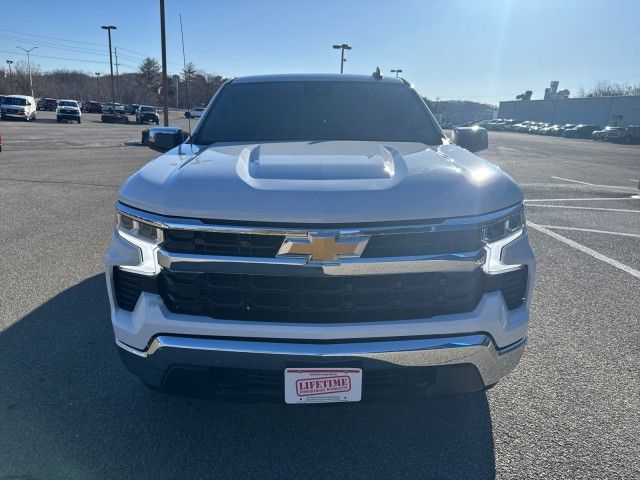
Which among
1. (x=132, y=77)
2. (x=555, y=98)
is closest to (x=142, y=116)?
(x=555, y=98)

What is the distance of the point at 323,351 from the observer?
6.35 feet

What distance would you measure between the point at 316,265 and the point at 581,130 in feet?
206

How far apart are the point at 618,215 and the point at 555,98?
8795 centimetres

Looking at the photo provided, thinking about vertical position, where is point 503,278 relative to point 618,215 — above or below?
above

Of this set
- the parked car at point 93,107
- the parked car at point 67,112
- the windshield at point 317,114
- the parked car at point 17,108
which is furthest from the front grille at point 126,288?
the parked car at point 93,107

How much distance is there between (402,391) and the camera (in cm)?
209

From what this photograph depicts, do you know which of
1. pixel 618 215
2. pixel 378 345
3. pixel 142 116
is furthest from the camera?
pixel 142 116

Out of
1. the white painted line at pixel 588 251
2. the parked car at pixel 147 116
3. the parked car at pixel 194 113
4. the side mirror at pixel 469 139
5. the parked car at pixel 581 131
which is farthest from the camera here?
the parked car at pixel 581 131

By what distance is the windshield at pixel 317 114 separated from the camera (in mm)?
3354

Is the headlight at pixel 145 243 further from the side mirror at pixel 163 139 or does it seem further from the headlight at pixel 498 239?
the side mirror at pixel 163 139

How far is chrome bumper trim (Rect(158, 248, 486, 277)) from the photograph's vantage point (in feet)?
6.29

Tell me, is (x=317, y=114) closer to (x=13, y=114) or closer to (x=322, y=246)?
(x=322, y=246)

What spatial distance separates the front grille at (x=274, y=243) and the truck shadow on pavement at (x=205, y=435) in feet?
2.96

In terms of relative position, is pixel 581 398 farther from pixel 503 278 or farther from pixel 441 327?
pixel 441 327
